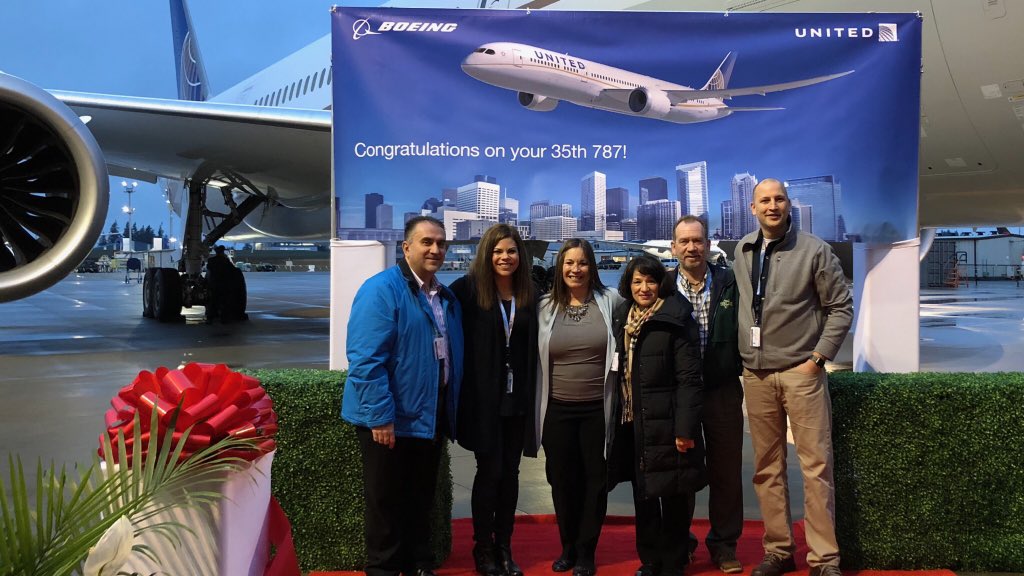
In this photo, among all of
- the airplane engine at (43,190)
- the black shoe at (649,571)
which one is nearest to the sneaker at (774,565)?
the black shoe at (649,571)

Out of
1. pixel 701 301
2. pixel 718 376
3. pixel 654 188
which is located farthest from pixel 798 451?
pixel 654 188

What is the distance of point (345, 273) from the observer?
153 inches

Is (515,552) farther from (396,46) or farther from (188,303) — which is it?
(188,303)

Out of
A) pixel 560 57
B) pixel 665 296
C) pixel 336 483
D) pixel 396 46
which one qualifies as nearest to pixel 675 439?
pixel 665 296

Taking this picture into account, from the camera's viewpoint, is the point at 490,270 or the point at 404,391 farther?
the point at 490,270

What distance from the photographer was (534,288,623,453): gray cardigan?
9.78ft

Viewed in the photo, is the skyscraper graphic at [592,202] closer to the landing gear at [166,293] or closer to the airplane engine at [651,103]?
the airplane engine at [651,103]

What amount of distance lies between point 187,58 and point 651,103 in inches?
702

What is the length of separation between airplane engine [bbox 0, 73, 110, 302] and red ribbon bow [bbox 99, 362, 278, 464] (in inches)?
182

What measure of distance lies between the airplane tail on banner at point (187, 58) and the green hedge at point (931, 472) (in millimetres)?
18650

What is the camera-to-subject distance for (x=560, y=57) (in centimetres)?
388

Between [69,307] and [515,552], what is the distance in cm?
1819

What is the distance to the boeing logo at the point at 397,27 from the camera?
3797 millimetres

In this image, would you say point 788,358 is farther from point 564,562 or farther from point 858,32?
point 858,32
